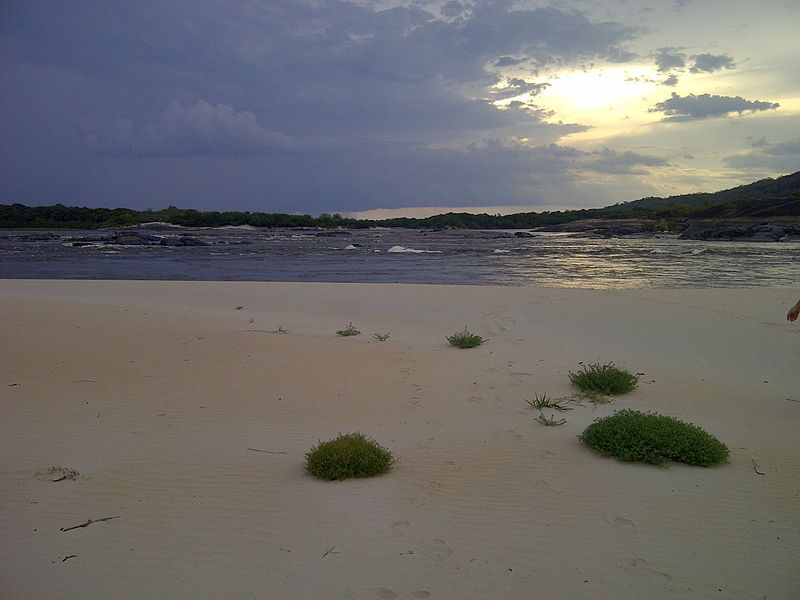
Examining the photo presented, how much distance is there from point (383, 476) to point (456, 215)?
121m

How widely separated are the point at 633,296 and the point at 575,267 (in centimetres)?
1099

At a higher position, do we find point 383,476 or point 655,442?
point 655,442

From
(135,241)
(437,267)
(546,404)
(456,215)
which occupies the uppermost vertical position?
(456,215)

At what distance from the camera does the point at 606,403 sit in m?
7.14

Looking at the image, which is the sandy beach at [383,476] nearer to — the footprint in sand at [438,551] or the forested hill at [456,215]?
the footprint in sand at [438,551]

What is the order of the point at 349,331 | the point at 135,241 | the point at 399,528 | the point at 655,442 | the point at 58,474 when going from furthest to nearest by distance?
the point at 135,241
the point at 349,331
the point at 655,442
the point at 58,474
the point at 399,528

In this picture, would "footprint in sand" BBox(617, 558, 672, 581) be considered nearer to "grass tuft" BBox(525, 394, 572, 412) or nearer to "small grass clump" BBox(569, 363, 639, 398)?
"grass tuft" BBox(525, 394, 572, 412)

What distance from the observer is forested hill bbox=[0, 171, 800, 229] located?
5953cm

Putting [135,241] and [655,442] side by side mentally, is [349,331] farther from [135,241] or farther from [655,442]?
[135,241]

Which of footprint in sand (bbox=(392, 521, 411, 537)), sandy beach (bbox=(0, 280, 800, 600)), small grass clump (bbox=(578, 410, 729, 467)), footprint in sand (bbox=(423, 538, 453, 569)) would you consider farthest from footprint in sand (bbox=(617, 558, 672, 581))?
small grass clump (bbox=(578, 410, 729, 467))

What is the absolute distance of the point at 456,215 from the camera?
12400 centimetres

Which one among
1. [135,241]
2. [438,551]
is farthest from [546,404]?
[135,241]

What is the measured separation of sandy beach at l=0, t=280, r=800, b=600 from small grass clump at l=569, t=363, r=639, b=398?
8.8 inches

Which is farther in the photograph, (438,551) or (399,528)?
(399,528)
